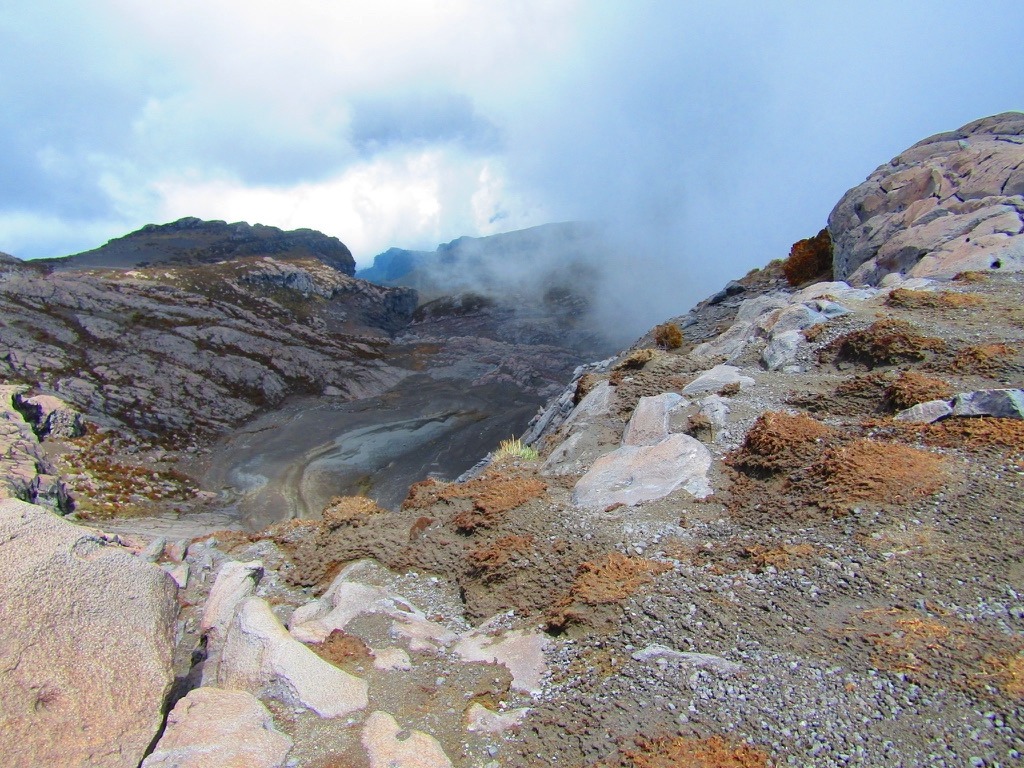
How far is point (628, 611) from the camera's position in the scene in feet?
29.8

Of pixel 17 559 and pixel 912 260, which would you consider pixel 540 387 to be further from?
pixel 17 559

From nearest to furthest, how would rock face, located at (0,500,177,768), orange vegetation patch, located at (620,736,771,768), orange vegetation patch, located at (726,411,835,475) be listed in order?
orange vegetation patch, located at (620,736,771,768), rock face, located at (0,500,177,768), orange vegetation patch, located at (726,411,835,475)

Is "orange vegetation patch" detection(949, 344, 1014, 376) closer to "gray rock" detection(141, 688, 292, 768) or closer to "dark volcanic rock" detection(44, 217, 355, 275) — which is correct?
"gray rock" detection(141, 688, 292, 768)

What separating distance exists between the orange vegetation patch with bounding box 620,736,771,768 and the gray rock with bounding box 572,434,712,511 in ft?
21.1

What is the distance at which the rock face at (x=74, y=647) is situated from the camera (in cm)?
625

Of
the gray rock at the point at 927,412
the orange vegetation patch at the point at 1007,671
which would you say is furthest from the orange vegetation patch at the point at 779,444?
the orange vegetation patch at the point at 1007,671

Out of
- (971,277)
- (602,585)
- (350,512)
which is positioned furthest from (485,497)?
(971,277)

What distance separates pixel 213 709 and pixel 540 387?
100 meters

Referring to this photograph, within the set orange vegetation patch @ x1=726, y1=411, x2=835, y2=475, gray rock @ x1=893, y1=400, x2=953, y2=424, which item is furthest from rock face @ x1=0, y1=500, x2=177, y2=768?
gray rock @ x1=893, y1=400, x2=953, y2=424

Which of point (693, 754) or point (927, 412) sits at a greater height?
point (927, 412)

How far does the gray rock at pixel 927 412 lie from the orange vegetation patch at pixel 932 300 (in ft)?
29.5

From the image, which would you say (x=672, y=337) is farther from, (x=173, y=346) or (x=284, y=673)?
(x=173, y=346)

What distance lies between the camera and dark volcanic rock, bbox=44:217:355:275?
522 ft

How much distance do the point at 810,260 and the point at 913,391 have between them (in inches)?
1386
